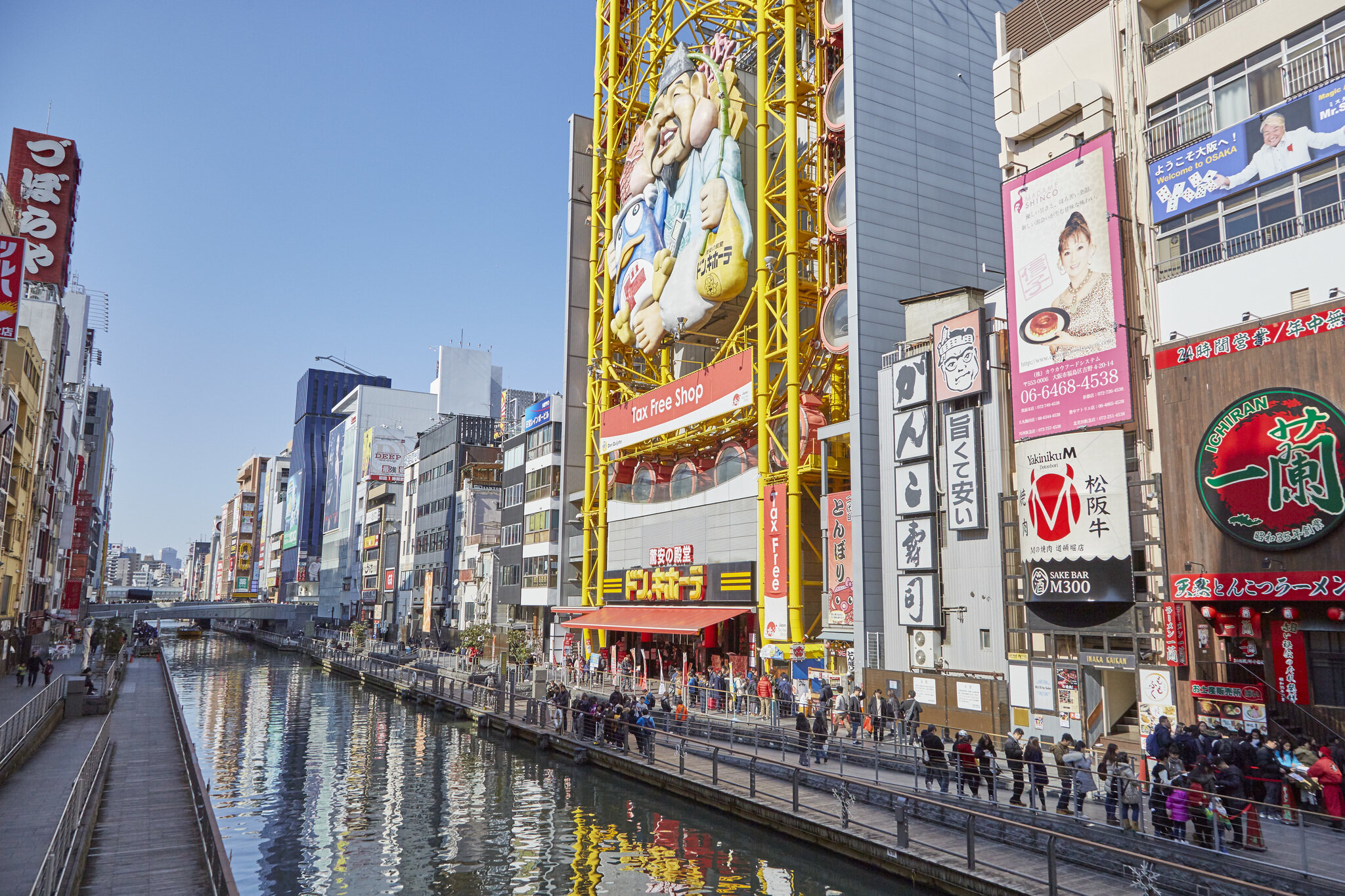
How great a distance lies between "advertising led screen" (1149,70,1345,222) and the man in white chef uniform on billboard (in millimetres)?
16

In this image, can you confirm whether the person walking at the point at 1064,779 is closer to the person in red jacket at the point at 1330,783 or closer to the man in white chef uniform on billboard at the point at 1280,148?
the person in red jacket at the point at 1330,783

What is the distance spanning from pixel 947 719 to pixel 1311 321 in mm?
15827

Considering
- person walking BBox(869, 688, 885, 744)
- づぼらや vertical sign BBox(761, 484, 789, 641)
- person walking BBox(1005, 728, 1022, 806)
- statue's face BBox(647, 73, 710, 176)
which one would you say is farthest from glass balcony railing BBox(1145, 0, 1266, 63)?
statue's face BBox(647, 73, 710, 176)

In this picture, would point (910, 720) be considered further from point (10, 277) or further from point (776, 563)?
point (10, 277)

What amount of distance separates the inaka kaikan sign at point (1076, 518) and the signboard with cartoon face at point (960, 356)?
3.23 metres

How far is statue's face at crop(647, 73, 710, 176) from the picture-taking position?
5478cm

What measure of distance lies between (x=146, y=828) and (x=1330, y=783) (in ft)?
78.1

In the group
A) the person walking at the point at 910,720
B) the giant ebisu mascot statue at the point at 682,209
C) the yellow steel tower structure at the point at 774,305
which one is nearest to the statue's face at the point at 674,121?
the giant ebisu mascot statue at the point at 682,209

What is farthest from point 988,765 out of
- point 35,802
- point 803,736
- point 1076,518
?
point 35,802

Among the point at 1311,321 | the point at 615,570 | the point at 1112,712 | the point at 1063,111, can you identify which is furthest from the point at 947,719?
the point at 615,570

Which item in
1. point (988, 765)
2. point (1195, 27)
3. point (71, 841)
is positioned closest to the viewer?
point (71, 841)

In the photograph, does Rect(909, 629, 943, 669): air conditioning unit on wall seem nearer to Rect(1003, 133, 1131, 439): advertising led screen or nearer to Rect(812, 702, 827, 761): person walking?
Rect(812, 702, 827, 761): person walking

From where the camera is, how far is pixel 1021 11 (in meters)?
35.2

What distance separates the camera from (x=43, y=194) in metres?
58.8
